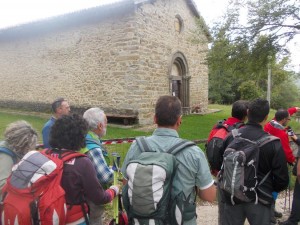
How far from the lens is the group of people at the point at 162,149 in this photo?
6.65ft

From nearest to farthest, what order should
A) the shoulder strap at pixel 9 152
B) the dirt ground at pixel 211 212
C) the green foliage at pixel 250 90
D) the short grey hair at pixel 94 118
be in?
the shoulder strap at pixel 9 152, the short grey hair at pixel 94 118, the dirt ground at pixel 211 212, the green foliage at pixel 250 90

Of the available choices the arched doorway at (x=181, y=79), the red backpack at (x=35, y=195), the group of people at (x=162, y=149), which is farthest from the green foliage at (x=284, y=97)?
the red backpack at (x=35, y=195)

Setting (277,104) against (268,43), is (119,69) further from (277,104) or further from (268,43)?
(277,104)

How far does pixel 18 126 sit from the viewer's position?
2426mm

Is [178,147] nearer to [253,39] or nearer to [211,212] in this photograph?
[211,212]

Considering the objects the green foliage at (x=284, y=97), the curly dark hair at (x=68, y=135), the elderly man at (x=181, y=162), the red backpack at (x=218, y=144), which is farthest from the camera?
the green foliage at (x=284, y=97)

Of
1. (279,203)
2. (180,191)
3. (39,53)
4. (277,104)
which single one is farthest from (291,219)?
(277,104)

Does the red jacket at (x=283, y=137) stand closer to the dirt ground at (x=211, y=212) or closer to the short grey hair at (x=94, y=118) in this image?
the dirt ground at (x=211, y=212)

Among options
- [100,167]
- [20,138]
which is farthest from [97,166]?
[20,138]

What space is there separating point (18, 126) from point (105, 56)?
987cm

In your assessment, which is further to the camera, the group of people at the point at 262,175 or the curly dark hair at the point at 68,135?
the group of people at the point at 262,175

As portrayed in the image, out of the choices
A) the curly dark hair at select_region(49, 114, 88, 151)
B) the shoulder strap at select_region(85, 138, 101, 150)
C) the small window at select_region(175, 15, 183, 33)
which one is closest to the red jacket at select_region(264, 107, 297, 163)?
the shoulder strap at select_region(85, 138, 101, 150)

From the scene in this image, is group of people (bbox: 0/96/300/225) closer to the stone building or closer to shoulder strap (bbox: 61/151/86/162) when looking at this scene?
shoulder strap (bbox: 61/151/86/162)

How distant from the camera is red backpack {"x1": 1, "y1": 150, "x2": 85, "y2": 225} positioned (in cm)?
191
